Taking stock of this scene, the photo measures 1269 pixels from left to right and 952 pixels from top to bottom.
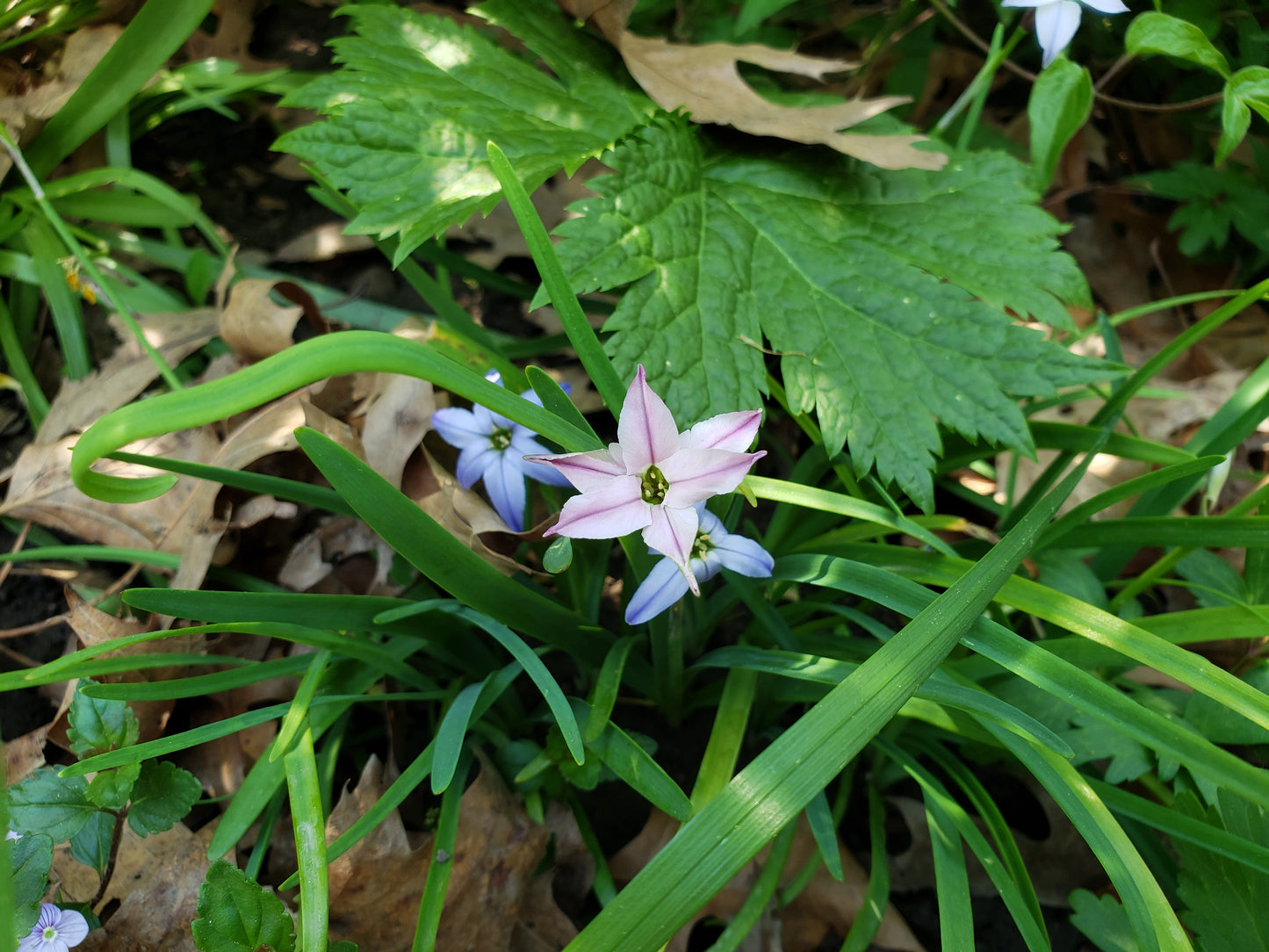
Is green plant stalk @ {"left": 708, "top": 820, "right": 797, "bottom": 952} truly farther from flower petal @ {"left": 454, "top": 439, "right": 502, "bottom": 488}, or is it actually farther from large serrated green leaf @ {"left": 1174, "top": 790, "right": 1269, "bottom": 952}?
flower petal @ {"left": 454, "top": 439, "right": 502, "bottom": 488}

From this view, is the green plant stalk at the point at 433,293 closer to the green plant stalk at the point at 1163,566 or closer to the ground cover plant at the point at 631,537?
the ground cover plant at the point at 631,537

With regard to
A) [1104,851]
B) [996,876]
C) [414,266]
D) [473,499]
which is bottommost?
[996,876]

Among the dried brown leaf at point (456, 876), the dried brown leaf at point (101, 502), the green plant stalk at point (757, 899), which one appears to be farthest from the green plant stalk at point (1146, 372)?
the dried brown leaf at point (101, 502)

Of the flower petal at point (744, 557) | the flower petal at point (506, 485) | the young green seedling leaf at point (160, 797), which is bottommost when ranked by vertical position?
the young green seedling leaf at point (160, 797)

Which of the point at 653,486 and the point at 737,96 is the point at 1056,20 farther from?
the point at 653,486

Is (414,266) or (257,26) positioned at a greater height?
(257,26)

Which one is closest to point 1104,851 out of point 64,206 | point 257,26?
point 64,206

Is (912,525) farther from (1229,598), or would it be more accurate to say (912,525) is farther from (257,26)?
(257,26)
